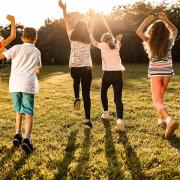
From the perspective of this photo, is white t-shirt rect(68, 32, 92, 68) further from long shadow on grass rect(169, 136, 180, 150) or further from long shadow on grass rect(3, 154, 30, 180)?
long shadow on grass rect(3, 154, 30, 180)

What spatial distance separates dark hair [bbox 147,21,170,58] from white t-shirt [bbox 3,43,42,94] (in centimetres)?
213

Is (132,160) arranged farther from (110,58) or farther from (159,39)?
(110,58)

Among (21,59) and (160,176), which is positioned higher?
(21,59)

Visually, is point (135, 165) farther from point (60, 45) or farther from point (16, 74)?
point (60, 45)

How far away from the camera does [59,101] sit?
12453 millimetres

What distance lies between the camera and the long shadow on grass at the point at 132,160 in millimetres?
5227

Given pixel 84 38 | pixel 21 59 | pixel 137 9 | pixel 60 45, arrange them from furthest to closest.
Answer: pixel 137 9 < pixel 60 45 < pixel 84 38 < pixel 21 59

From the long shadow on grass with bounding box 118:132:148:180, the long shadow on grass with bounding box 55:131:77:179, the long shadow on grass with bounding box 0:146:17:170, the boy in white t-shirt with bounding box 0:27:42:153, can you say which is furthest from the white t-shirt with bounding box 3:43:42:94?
the long shadow on grass with bounding box 118:132:148:180

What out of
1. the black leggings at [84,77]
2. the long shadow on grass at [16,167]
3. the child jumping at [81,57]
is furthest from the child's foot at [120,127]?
the long shadow on grass at [16,167]

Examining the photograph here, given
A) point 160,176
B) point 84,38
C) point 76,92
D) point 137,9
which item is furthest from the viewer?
point 137,9

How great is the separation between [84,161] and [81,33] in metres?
3.04

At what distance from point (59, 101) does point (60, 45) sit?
96.9ft

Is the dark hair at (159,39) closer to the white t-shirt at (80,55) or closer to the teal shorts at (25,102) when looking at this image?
the white t-shirt at (80,55)

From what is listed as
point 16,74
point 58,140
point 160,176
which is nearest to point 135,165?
point 160,176
